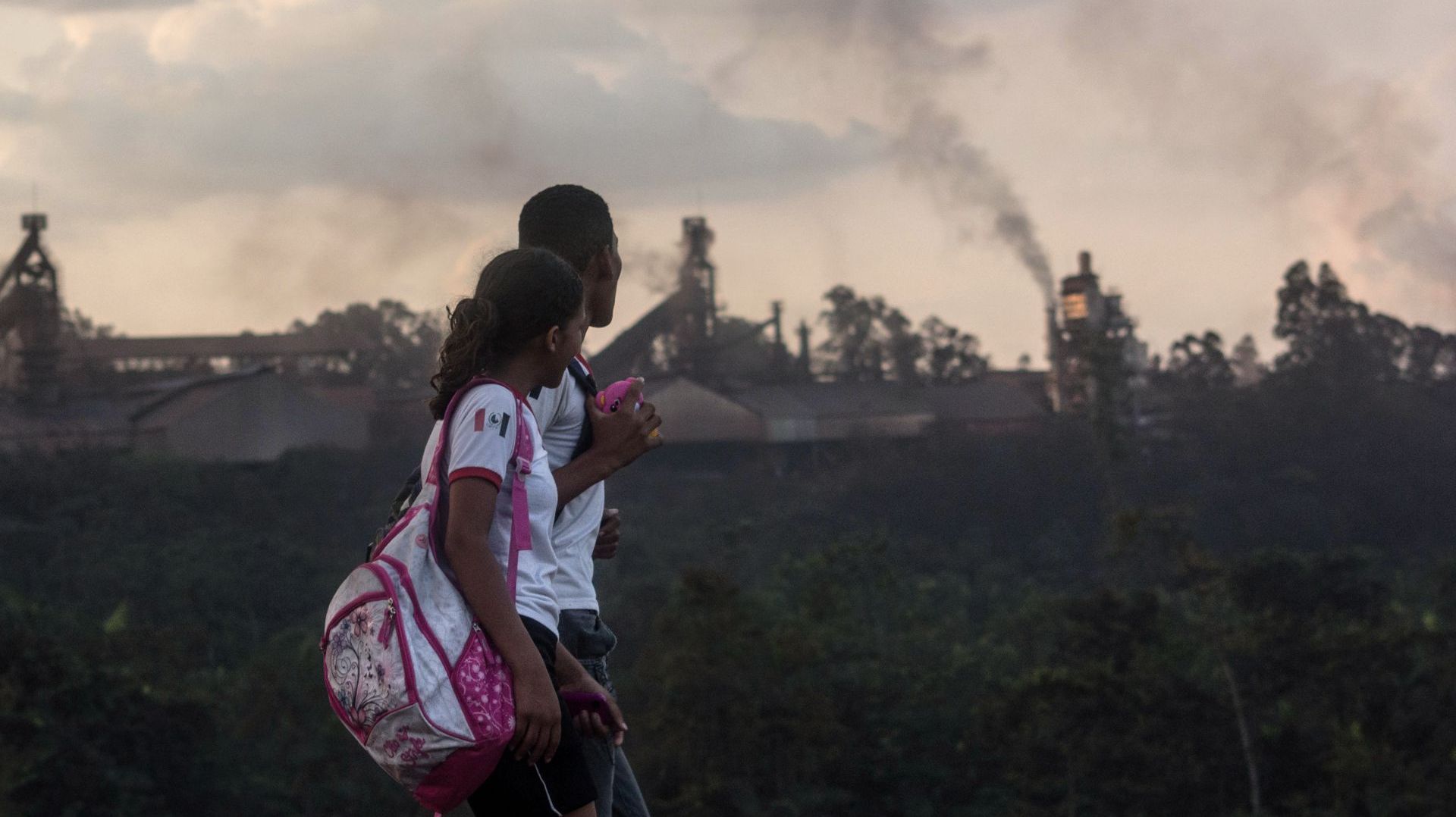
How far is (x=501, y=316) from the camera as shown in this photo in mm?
2498

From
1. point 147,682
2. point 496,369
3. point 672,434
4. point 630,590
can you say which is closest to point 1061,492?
A: point 672,434

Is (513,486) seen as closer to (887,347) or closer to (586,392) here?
(586,392)

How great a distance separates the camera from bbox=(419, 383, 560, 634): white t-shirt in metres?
2.36

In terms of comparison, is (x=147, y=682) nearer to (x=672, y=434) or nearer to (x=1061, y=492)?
(x=672, y=434)

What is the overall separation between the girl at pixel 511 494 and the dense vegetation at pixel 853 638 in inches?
881

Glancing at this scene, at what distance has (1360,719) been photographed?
2659cm

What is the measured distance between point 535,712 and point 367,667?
213 millimetres

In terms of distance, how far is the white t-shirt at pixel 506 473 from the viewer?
236 centimetres

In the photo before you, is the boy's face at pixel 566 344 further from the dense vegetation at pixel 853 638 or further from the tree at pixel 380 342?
the tree at pixel 380 342

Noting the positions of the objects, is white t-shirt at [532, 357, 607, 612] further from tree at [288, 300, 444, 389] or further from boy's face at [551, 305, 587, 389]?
tree at [288, 300, 444, 389]

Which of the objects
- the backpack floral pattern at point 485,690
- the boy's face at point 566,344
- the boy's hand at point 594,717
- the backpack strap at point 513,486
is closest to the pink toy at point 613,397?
the boy's face at point 566,344

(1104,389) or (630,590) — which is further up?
(1104,389)

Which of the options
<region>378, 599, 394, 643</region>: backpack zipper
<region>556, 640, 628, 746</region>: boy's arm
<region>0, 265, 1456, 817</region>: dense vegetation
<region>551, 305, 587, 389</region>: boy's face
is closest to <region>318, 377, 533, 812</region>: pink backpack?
<region>378, 599, 394, 643</region>: backpack zipper

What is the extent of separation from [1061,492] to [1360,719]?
844 inches
